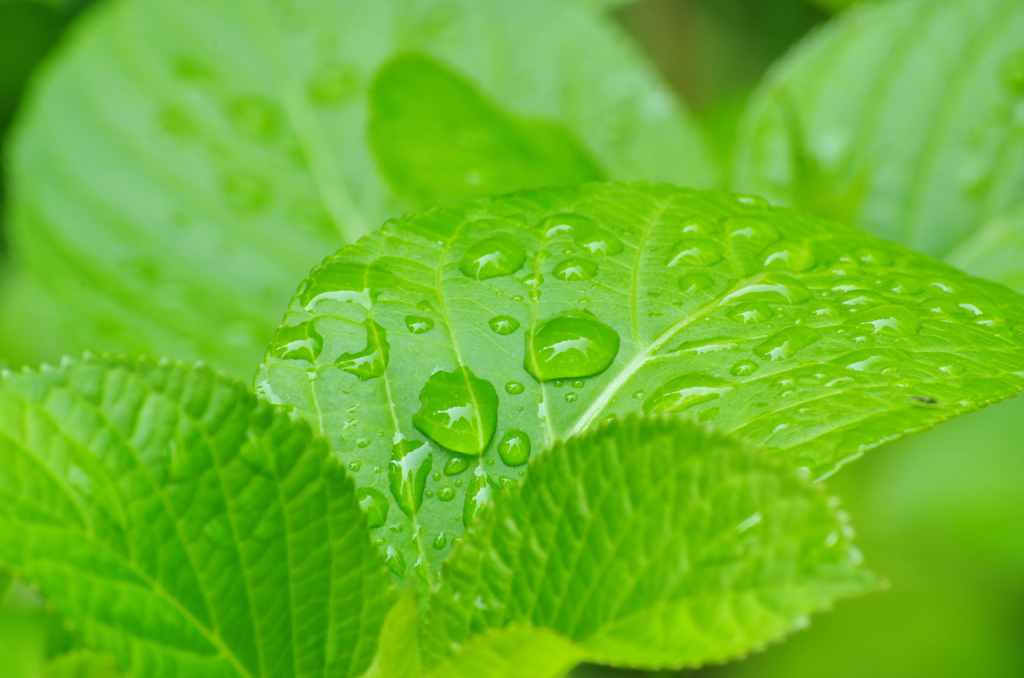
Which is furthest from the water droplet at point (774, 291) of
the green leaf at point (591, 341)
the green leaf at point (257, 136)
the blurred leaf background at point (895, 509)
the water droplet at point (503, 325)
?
the blurred leaf background at point (895, 509)

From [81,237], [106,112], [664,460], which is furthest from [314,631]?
[106,112]

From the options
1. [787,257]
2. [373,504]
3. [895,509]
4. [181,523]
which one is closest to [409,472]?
[373,504]

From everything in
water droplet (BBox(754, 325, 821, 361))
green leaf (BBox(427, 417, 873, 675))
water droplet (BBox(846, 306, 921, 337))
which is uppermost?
water droplet (BBox(846, 306, 921, 337))

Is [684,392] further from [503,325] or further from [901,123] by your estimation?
[901,123]

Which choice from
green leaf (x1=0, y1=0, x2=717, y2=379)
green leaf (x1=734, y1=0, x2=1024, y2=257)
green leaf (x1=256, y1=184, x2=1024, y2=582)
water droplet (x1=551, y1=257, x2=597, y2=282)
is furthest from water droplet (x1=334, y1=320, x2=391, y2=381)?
green leaf (x1=734, y1=0, x2=1024, y2=257)

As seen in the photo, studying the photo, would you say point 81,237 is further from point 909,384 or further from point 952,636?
point 952,636

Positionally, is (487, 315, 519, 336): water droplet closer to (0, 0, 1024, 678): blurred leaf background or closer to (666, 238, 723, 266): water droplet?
(666, 238, 723, 266): water droplet
